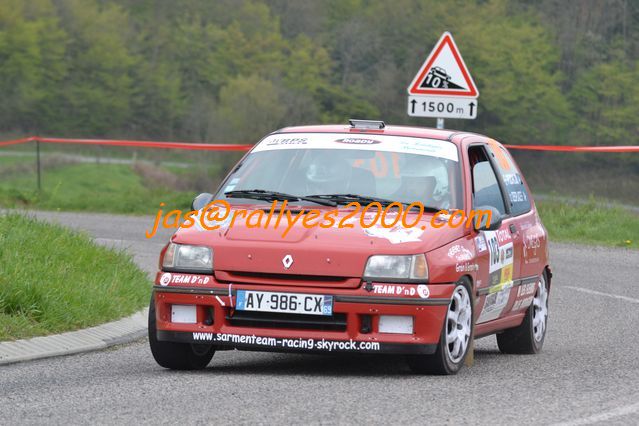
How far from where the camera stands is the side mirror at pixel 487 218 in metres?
8.38

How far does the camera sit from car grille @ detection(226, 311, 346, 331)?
754cm

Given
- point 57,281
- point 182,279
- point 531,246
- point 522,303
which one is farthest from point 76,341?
point 531,246

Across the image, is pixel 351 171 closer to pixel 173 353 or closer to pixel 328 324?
pixel 328 324

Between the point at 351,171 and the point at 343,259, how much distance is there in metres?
1.26

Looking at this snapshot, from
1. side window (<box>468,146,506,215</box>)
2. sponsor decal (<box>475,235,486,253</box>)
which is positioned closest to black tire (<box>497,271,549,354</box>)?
side window (<box>468,146,506,215</box>)

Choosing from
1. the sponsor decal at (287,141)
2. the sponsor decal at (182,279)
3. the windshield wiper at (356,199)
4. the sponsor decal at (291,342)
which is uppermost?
the sponsor decal at (287,141)

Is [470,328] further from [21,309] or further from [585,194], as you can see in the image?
[585,194]

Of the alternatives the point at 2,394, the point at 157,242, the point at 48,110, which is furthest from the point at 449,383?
the point at 48,110

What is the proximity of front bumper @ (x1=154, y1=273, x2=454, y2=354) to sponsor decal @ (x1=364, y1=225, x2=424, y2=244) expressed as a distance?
27 cm

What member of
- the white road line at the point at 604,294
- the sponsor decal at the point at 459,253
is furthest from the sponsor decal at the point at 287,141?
the white road line at the point at 604,294

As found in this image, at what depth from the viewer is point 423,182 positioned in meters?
8.55

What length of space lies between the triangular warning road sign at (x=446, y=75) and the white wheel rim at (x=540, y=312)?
8430mm

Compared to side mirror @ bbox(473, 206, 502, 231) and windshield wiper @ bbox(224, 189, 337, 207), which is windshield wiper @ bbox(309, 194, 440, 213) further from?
side mirror @ bbox(473, 206, 502, 231)

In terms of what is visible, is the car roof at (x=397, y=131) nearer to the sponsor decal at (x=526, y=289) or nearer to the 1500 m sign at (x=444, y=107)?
the sponsor decal at (x=526, y=289)
